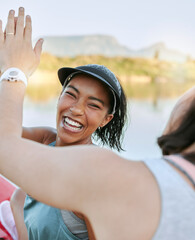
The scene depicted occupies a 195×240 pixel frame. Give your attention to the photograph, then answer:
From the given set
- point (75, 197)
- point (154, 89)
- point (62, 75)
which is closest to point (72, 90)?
point (62, 75)

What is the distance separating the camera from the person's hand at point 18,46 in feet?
1.98

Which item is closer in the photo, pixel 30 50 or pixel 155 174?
pixel 155 174

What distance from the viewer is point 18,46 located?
2.01 ft

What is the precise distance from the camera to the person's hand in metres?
0.60

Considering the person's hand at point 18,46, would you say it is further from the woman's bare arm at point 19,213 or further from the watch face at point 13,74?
the woman's bare arm at point 19,213

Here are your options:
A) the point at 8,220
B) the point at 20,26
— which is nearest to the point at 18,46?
the point at 20,26

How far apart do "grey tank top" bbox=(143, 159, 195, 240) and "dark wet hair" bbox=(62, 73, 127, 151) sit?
2.61ft

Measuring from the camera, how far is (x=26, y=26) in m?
0.64

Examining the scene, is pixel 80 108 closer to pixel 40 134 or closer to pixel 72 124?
pixel 72 124

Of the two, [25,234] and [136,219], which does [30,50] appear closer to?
[136,219]

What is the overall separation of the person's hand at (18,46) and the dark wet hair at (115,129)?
0.59 meters

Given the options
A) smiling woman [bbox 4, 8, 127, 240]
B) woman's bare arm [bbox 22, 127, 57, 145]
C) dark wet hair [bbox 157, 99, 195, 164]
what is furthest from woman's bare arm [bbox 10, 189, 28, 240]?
dark wet hair [bbox 157, 99, 195, 164]

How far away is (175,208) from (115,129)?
3.22 ft

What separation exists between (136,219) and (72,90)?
785 mm
